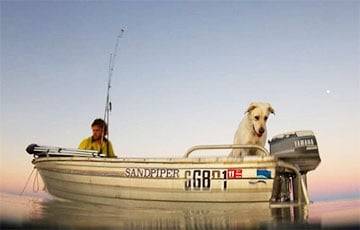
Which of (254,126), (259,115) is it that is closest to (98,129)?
(254,126)

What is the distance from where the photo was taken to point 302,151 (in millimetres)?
13016

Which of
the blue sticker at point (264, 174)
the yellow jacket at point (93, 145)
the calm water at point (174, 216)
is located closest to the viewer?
the calm water at point (174, 216)

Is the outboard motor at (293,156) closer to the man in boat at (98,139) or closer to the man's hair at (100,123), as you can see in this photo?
the man in boat at (98,139)

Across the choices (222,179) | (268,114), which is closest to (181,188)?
(222,179)

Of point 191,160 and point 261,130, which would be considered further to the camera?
point 261,130

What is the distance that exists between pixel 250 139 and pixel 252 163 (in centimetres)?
217

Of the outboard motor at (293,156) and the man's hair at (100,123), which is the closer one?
the outboard motor at (293,156)

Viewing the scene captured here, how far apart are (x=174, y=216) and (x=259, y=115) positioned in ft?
16.4

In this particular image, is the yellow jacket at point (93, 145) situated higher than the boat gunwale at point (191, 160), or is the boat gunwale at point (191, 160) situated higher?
the yellow jacket at point (93, 145)

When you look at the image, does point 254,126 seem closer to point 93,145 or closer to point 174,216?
point 174,216

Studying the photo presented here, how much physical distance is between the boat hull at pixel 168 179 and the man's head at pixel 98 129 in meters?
2.01

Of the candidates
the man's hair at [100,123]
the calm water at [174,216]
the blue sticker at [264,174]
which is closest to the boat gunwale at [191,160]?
the blue sticker at [264,174]

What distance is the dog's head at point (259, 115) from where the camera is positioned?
14273 millimetres

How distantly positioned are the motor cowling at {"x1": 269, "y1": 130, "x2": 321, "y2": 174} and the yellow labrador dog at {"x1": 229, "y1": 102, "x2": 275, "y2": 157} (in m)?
1.09
